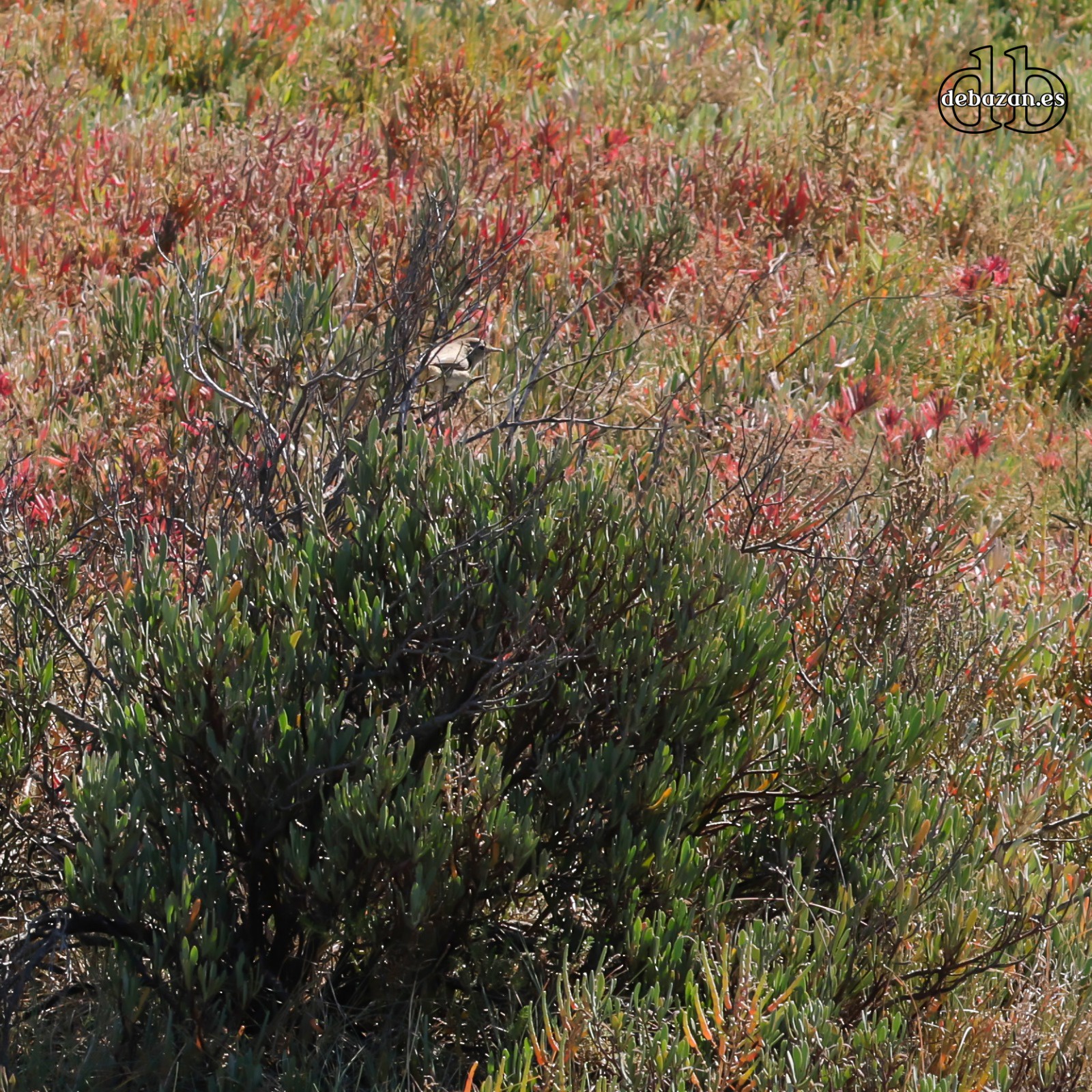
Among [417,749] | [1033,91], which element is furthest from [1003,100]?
[417,749]

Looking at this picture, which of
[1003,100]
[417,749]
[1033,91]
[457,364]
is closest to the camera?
[417,749]

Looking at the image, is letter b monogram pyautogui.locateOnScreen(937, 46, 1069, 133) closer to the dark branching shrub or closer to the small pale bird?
the small pale bird

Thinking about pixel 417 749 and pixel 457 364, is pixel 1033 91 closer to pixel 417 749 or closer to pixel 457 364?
pixel 457 364

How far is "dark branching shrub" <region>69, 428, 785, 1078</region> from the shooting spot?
105 inches

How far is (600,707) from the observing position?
3.09 m

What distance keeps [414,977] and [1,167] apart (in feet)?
16.6

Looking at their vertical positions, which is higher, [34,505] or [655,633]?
[655,633]

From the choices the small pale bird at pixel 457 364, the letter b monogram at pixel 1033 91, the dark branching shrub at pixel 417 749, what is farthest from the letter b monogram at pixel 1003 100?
the dark branching shrub at pixel 417 749

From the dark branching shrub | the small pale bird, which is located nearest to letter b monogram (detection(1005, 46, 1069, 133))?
the small pale bird

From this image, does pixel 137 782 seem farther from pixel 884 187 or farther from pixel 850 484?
pixel 884 187

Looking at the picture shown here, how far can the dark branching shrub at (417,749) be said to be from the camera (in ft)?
8.78

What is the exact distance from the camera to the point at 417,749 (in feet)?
9.98

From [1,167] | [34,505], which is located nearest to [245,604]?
[34,505]

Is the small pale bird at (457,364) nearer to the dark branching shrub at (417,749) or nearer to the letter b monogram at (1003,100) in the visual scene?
the dark branching shrub at (417,749)
